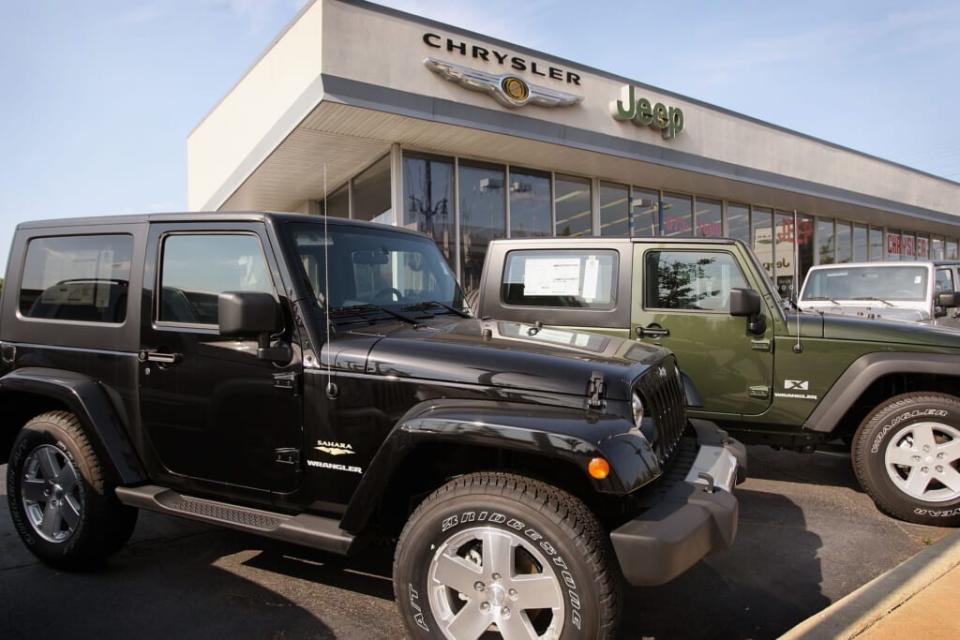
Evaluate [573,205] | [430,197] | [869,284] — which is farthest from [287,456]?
[573,205]

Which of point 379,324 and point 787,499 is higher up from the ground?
point 379,324

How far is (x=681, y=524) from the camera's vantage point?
2.32 m

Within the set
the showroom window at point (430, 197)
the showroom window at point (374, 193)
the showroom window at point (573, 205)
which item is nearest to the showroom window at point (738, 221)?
the showroom window at point (573, 205)

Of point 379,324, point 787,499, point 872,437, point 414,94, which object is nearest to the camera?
point 379,324

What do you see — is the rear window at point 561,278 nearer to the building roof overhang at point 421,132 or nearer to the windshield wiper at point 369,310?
the windshield wiper at point 369,310

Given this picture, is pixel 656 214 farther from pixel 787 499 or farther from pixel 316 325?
pixel 316 325

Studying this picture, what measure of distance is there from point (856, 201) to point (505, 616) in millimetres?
19810

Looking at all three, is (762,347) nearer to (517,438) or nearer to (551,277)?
(551,277)

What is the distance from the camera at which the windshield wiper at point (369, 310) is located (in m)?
3.08

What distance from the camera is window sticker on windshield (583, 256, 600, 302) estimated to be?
527cm

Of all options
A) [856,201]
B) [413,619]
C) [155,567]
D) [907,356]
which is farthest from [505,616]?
[856,201]

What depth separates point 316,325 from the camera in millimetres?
2893

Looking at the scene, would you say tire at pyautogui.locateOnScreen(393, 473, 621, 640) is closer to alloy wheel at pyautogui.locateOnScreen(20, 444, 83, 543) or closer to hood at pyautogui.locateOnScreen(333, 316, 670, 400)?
hood at pyautogui.locateOnScreen(333, 316, 670, 400)

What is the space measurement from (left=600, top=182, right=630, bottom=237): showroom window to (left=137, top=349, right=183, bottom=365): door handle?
1239 cm
